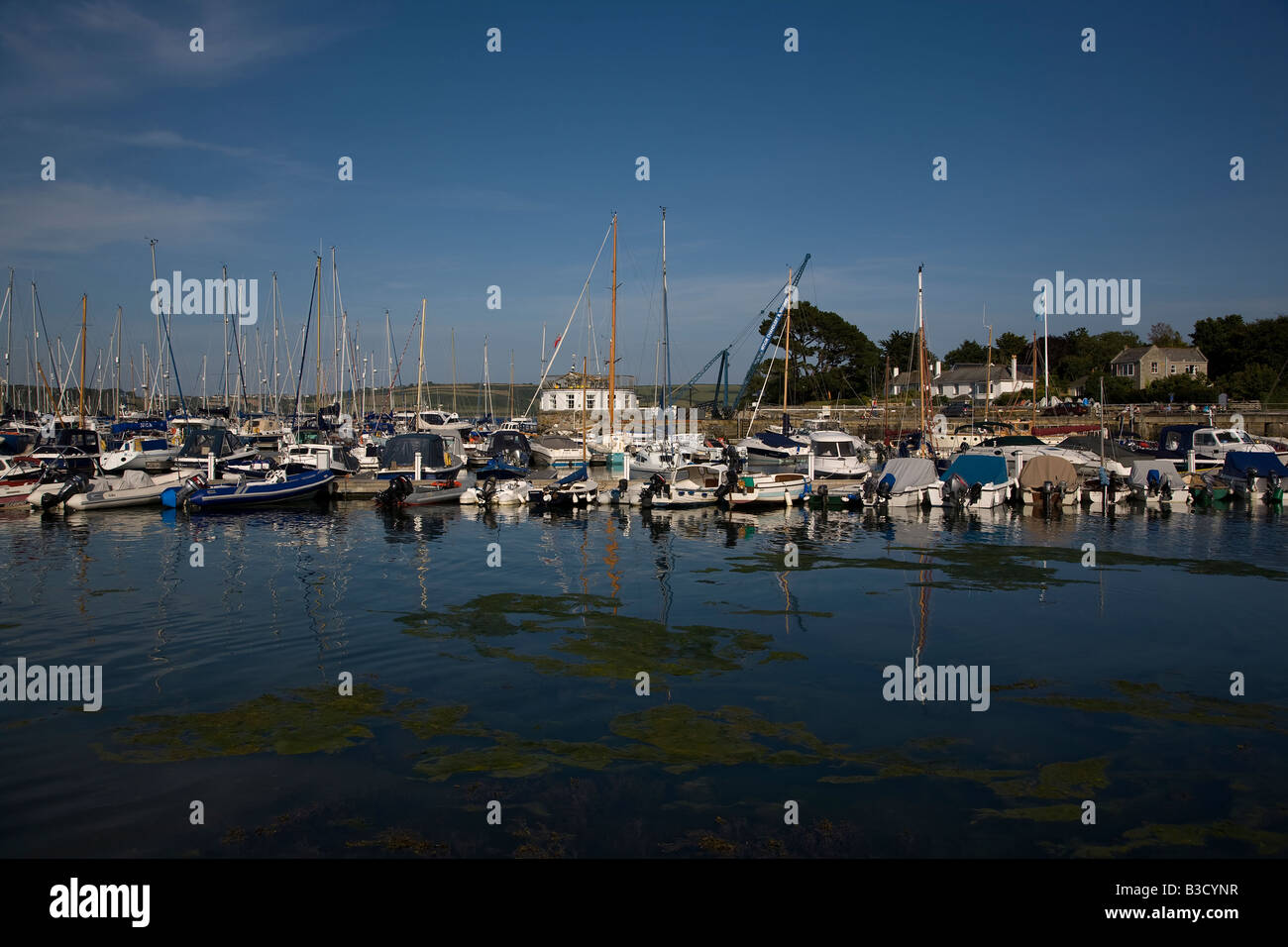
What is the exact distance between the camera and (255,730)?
1220cm

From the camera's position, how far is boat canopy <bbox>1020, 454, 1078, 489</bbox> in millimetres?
39500

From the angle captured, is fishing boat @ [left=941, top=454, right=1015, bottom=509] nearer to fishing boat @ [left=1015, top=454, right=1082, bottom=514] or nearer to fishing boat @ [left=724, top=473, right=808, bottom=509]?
fishing boat @ [left=1015, top=454, right=1082, bottom=514]

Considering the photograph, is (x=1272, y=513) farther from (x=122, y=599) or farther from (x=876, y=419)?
(x=876, y=419)

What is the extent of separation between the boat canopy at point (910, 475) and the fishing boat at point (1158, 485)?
31.2ft

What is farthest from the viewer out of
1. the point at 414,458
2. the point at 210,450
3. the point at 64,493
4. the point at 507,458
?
the point at 507,458

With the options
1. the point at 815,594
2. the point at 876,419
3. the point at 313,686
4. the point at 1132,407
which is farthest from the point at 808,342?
the point at 313,686

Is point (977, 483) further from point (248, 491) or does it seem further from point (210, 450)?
point (210, 450)

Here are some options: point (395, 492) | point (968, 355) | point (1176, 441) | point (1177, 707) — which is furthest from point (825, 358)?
point (1177, 707)

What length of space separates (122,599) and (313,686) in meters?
9.28

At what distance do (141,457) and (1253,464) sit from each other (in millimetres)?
62918

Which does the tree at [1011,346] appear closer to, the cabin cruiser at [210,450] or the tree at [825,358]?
the tree at [825,358]

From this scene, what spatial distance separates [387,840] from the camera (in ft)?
30.0

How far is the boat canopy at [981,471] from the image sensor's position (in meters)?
39.3
